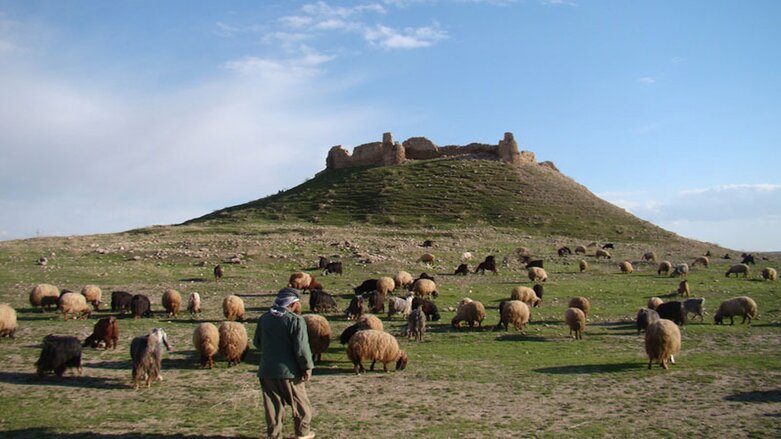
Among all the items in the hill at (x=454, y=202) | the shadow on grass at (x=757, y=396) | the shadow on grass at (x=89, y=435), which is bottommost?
the shadow on grass at (x=757, y=396)

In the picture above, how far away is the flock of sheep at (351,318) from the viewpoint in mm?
14008

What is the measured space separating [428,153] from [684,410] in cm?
7585

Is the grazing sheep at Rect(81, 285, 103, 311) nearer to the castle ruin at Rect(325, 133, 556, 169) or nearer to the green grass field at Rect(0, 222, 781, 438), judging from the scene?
the green grass field at Rect(0, 222, 781, 438)

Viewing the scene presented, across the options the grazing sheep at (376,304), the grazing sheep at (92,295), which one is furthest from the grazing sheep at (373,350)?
the grazing sheep at (92,295)

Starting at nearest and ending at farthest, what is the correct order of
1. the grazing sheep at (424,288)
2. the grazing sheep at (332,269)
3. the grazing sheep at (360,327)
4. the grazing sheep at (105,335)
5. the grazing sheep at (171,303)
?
the grazing sheep at (105,335)
the grazing sheep at (360,327)
the grazing sheep at (171,303)
the grazing sheep at (424,288)
the grazing sheep at (332,269)

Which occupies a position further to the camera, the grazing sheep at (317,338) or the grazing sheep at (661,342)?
the grazing sheep at (317,338)

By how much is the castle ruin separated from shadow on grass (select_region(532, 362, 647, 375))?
66.6 meters

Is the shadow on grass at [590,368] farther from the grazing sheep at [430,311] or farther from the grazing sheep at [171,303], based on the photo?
the grazing sheep at [171,303]

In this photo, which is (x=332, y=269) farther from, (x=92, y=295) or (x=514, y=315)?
(x=514, y=315)

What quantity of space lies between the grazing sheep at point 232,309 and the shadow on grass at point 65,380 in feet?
25.1

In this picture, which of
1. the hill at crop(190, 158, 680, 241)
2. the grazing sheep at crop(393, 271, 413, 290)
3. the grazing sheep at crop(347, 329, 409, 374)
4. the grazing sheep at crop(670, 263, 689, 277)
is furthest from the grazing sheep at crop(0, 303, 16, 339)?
the hill at crop(190, 158, 680, 241)

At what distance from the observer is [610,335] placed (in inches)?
832

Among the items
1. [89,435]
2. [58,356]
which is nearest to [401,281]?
[58,356]

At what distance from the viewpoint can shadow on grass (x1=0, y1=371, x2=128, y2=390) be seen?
1349 cm
